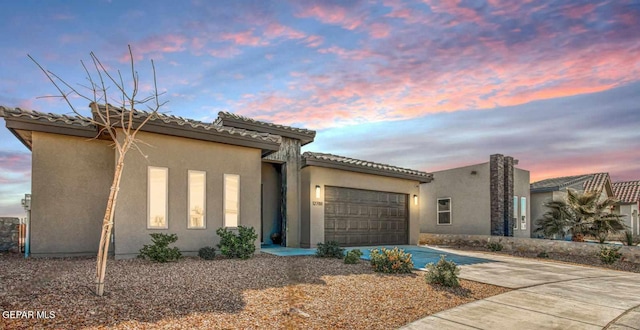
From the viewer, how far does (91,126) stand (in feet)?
33.0

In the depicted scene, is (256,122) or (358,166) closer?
(256,122)

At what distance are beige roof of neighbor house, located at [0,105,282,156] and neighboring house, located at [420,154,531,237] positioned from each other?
13.1 metres

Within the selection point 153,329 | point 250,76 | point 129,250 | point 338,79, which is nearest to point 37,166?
point 129,250

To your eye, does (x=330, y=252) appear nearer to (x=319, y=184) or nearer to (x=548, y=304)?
(x=319, y=184)

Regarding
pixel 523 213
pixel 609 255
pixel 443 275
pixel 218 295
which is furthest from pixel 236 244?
pixel 523 213

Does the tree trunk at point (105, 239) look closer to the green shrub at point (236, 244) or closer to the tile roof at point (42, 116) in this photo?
the green shrub at point (236, 244)

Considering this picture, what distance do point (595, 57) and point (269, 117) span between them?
36.1ft

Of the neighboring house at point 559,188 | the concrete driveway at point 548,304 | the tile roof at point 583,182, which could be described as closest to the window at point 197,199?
the concrete driveway at point 548,304

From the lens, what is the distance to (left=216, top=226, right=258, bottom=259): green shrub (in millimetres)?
9953

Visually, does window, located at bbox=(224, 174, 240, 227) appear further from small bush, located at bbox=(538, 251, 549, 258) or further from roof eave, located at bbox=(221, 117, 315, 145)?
small bush, located at bbox=(538, 251, 549, 258)

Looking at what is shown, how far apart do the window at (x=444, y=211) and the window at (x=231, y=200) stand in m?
13.3

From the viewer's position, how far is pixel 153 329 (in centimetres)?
447

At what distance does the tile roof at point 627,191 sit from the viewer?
26217 mm

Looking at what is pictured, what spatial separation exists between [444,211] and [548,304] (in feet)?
46.2
